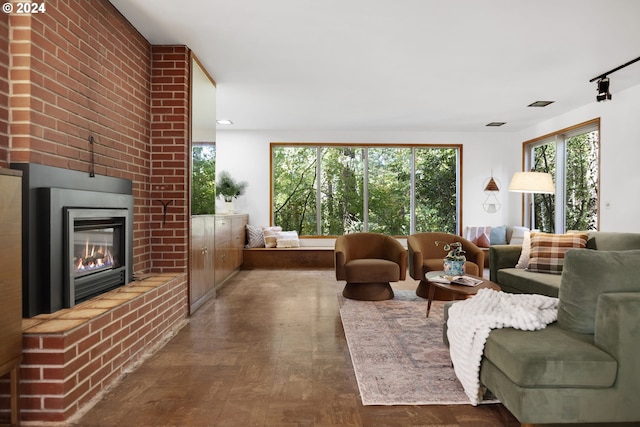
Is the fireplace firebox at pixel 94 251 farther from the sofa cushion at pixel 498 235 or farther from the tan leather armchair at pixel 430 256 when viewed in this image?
the sofa cushion at pixel 498 235

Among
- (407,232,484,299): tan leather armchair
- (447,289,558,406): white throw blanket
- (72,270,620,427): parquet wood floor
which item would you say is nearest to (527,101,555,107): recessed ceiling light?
(407,232,484,299): tan leather armchair

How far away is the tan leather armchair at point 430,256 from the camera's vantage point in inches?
197

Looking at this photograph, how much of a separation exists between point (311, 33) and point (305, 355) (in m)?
2.62

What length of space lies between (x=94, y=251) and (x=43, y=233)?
1.95ft

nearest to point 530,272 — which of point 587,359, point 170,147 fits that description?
point 587,359

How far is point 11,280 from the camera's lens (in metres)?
1.98

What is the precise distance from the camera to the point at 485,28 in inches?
141

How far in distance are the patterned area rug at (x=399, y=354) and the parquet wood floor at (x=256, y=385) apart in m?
0.08

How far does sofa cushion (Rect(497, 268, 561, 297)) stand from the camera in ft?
12.3

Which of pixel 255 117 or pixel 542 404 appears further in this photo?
pixel 255 117

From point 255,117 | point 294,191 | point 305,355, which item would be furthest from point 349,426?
point 294,191

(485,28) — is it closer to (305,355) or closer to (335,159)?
(305,355)

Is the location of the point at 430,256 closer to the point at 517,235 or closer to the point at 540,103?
the point at 540,103

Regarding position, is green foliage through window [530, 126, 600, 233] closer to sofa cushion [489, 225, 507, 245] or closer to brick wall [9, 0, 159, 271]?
sofa cushion [489, 225, 507, 245]
